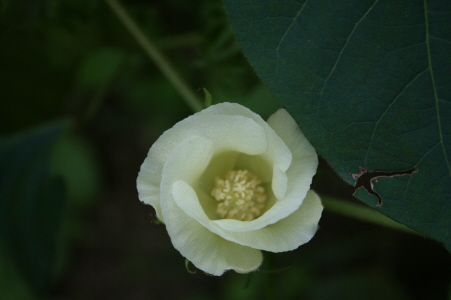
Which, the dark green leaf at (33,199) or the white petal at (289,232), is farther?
the dark green leaf at (33,199)

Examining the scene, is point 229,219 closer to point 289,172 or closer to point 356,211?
point 289,172

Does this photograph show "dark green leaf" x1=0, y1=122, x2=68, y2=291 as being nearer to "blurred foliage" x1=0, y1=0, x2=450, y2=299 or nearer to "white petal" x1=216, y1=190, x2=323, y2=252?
"blurred foliage" x1=0, y1=0, x2=450, y2=299

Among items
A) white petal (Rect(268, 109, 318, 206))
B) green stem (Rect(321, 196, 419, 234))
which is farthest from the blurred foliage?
white petal (Rect(268, 109, 318, 206))

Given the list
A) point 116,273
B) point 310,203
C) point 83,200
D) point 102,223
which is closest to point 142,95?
point 83,200

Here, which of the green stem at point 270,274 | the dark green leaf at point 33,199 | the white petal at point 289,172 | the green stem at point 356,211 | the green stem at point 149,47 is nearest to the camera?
the white petal at point 289,172

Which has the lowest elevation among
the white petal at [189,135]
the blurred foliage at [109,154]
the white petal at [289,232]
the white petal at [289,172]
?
the blurred foliage at [109,154]

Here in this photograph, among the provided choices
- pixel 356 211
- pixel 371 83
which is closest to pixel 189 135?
pixel 371 83

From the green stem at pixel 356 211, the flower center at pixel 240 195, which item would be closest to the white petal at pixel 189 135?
the flower center at pixel 240 195

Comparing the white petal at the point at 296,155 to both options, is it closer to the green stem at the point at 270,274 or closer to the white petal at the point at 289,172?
the white petal at the point at 289,172
